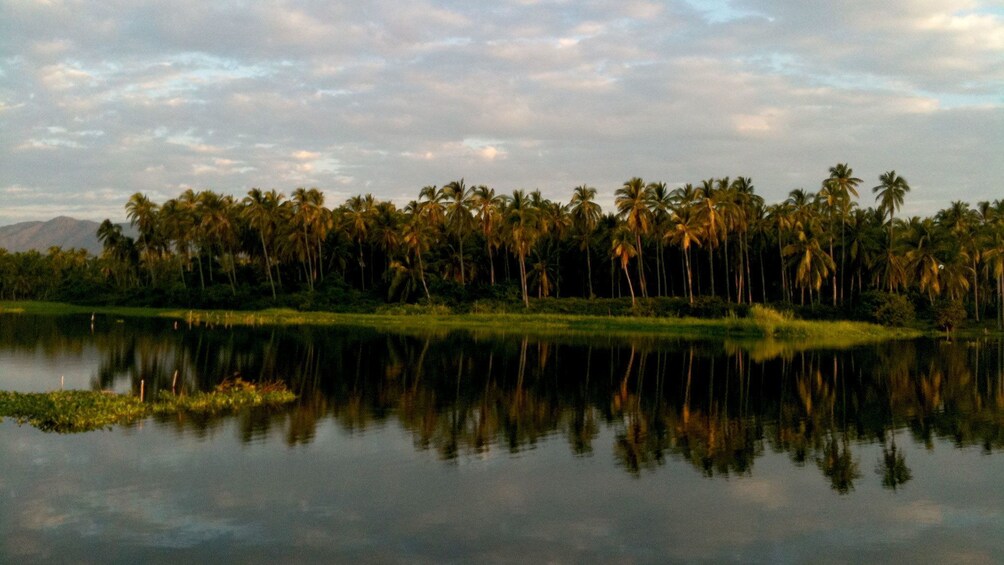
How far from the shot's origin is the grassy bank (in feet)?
228

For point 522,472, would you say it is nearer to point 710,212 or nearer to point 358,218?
point 710,212

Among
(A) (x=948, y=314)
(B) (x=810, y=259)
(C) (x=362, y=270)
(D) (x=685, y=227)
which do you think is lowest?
(A) (x=948, y=314)

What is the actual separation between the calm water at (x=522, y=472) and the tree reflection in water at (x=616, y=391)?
0.18 metres

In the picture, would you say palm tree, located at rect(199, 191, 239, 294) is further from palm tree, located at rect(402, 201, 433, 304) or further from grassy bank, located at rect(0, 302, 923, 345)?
palm tree, located at rect(402, 201, 433, 304)

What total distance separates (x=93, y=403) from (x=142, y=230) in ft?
305

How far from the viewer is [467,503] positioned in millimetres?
18625

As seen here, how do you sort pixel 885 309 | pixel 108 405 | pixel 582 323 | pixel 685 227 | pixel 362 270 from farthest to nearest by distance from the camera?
pixel 362 270 → pixel 685 227 → pixel 582 323 → pixel 885 309 → pixel 108 405

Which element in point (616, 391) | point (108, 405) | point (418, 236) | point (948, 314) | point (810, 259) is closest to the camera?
point (108, 405)

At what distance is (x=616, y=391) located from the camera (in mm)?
36000

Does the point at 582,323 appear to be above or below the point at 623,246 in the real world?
below

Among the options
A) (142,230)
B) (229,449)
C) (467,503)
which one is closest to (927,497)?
(467,503)

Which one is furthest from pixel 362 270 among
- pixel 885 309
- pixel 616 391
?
pixel 616 391

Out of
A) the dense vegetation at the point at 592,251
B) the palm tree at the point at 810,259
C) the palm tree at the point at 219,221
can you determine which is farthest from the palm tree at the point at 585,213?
the palm tree at the point at 219,221

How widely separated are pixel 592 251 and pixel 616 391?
6431 centimetres
